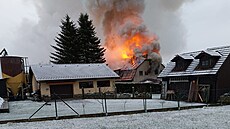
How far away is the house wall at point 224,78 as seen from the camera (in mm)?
19719

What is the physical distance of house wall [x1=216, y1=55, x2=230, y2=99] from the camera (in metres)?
19.7

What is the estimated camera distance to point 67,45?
148 ft

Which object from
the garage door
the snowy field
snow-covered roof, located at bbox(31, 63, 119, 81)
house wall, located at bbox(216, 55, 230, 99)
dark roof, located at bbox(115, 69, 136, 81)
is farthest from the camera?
dark roof, located at bbox(115, 69, 136, 81)

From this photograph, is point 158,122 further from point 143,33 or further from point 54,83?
point 143,33

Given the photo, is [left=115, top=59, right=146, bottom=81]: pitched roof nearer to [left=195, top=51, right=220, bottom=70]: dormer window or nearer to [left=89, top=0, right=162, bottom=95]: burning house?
[left=89, top=0, right=162, bottom=95]: burning house

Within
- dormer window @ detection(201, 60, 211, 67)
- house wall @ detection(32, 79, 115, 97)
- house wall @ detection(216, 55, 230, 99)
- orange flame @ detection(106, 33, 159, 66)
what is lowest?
house wall @ detection(32, 79, 115, 97)

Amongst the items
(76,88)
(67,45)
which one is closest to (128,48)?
(67,45)

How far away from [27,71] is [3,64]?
12.1ft

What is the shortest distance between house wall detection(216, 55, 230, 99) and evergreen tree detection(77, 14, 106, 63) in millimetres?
26426

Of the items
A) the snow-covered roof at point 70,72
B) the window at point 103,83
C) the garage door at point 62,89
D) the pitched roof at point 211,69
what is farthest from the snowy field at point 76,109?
the window at point 103,83

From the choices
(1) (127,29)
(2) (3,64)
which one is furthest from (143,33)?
(2) (3,64)

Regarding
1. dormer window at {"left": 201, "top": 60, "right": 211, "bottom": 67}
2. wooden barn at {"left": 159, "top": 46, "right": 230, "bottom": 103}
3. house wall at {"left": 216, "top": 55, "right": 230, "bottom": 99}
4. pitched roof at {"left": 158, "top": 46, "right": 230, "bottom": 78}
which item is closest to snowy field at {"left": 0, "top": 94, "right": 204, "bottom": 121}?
wooden barn at {"left": 159, "top": 46, "right": 230, "bottom": 103}

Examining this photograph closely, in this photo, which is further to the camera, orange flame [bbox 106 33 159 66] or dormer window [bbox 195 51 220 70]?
orange flame [bbox 106 33 159 66]

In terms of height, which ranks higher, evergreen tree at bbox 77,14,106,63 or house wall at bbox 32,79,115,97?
evergreen tree at bbox 77,14,106,63
